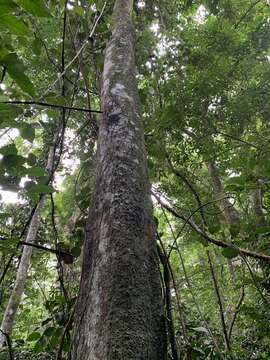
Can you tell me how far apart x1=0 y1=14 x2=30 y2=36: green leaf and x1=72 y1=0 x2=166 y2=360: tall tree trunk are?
45 cm

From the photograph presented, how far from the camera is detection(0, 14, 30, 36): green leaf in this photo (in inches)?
24.3

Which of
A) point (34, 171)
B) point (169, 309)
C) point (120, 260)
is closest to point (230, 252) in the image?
point (169, 309)

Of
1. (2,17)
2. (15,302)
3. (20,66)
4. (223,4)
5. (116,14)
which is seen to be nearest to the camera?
(2,17)

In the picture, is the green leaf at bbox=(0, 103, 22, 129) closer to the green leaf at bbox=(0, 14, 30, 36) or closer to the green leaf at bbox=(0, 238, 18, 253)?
the green leaf at bbox=(0, 14, 30, 36)

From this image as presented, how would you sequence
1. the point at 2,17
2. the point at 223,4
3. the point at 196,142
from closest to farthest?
1. the point at 2,17
2. the point at 196,142
3. the point at 223,4

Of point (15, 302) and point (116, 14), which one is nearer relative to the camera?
point (116, 14)

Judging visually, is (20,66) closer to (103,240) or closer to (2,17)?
(2,17)

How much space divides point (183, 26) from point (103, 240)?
19.1ft

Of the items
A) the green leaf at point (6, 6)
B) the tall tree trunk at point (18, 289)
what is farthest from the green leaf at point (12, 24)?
the tall tree trunk at point (18, 289)

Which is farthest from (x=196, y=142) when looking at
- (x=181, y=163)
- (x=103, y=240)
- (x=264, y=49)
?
(x=103, y=240)

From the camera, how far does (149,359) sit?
618 millimetres

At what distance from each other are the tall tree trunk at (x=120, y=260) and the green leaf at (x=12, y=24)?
0.45 meters

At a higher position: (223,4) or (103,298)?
(223,4)

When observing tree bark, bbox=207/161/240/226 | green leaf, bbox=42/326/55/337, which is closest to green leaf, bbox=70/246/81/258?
green leaf, bbox=42/326/55/337
